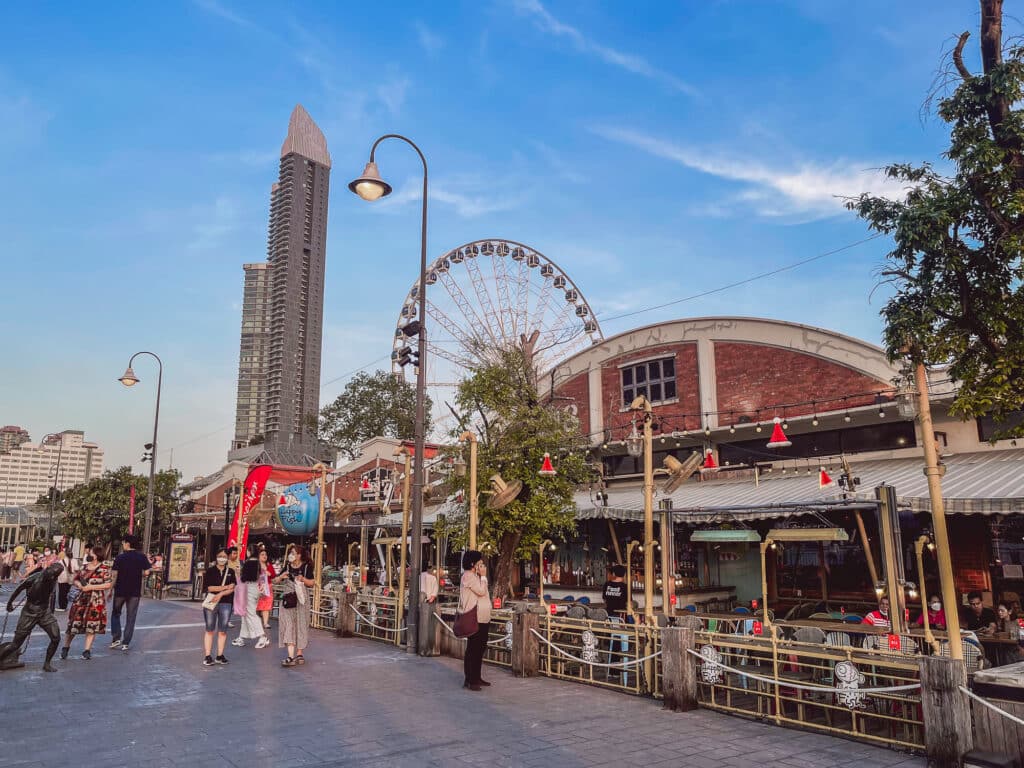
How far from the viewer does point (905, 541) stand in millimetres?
17359

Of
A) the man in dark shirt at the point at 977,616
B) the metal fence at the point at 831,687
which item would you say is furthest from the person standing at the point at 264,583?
the man in dark shirt at the point at 977,616

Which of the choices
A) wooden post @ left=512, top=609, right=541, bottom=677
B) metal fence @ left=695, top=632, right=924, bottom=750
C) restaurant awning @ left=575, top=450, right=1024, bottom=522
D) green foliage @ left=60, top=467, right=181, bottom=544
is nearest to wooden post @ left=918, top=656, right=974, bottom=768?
metal fence @ left=695, top=632, right=924, bottom=750

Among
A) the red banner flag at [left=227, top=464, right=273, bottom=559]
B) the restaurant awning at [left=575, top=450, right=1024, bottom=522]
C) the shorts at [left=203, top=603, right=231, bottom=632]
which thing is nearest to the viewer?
the shorts at [left=203, top=603, right=231, bottom=632]

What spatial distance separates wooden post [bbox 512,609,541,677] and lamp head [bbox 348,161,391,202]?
25.2 feet

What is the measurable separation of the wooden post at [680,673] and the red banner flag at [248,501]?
533 inches

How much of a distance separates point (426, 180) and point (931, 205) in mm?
9642

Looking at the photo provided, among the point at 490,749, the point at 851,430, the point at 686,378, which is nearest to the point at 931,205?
the point at 490,749

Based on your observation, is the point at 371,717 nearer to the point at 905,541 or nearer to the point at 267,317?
the point at 905,541

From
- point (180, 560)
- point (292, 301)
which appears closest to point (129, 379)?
point (180, 560)

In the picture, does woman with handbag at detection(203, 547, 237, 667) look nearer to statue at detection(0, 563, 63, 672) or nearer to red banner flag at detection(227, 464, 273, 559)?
statue at detection(0, 563, 63, 672)

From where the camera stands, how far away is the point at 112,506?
151ft

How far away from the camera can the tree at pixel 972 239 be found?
8055mm

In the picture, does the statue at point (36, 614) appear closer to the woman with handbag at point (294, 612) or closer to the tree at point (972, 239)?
the woman with handbag at point (294, 612)

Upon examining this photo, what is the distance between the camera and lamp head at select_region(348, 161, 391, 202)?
13.5 metres
